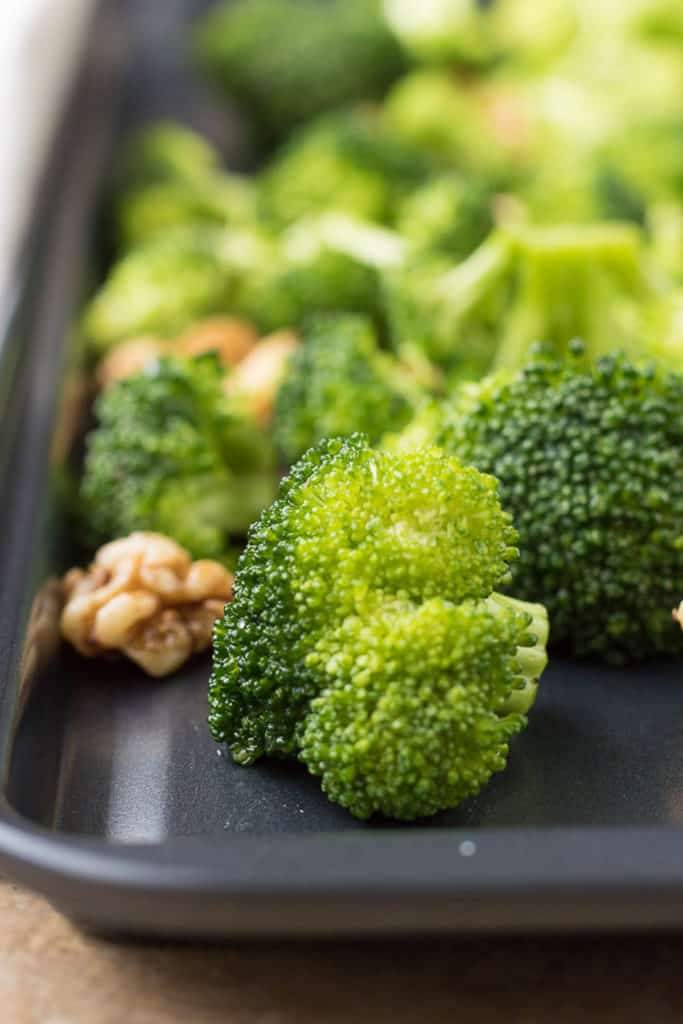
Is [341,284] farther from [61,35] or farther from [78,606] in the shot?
[61,35]

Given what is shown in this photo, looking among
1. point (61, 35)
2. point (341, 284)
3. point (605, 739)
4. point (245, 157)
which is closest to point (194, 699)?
point (605, 739)

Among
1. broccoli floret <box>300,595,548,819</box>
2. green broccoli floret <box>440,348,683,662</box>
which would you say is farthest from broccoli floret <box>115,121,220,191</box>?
broccoli floret <box>300,595,548,819</box>

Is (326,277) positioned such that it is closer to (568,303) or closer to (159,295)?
(159,295)

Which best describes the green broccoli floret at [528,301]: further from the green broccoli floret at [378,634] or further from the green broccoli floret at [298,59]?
the green broccoli floret at [298,59]

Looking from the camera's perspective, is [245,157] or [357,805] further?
[245,157]

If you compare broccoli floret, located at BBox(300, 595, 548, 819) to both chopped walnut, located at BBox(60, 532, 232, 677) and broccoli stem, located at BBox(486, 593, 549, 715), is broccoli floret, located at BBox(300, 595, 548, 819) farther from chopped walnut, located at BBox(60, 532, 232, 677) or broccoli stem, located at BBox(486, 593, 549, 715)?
chopped walnut, located at BBox(60, 532, 232, 677)

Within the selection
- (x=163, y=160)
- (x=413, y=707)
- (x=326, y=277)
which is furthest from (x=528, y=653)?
(x=163, y=160)
